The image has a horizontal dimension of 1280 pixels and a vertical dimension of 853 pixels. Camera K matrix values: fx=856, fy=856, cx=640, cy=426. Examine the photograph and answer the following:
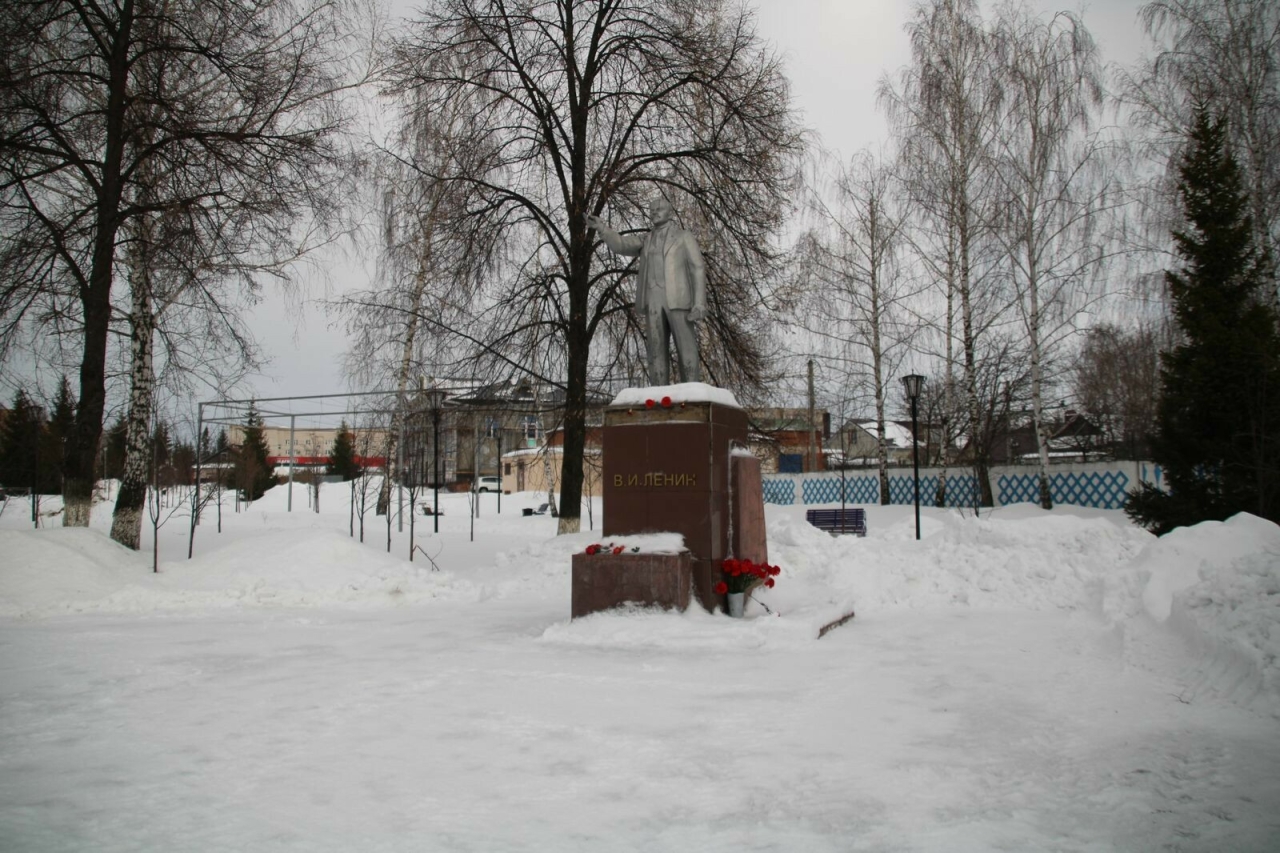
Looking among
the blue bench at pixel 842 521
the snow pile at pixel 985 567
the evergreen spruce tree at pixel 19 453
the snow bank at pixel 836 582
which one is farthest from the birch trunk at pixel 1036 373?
the evergreen spruce tree at pixel 19 453

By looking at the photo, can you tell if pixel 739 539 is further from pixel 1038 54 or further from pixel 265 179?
pixel 1038 54

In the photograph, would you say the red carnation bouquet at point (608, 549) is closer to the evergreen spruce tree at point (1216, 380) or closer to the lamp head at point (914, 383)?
the evergreen spruce tree at point (1216, 380)

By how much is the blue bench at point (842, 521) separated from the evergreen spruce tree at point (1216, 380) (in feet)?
20.1

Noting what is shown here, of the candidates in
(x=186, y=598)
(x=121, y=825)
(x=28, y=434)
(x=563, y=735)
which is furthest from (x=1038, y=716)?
(x=28, y=434)

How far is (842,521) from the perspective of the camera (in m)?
18.3

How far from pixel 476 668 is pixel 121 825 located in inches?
116

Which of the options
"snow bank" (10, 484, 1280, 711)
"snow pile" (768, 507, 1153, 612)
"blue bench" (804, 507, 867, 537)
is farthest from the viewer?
"blue bench" (804, 507, 867, 537)

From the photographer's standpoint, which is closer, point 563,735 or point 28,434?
point 563,735

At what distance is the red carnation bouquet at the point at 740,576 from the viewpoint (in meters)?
7.52

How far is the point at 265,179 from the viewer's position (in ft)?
38.1

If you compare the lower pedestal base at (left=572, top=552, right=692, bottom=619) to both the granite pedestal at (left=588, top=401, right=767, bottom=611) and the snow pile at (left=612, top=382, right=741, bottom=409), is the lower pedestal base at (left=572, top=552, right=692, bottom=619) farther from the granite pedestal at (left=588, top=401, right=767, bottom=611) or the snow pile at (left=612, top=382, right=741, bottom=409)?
the snow pile at (left=612, top=382, right=741, bottom=409)

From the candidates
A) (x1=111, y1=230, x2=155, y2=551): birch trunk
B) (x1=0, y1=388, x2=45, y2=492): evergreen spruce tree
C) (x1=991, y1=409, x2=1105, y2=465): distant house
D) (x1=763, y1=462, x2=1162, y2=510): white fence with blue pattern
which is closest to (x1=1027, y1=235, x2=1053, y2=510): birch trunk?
(x1=763, y1=462, x2=1162, y2=510): white fence with blue pattern

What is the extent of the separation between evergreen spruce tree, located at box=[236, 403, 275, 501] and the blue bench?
47.2ft

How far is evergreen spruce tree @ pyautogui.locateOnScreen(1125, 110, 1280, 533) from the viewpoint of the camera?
11609 millimetres
